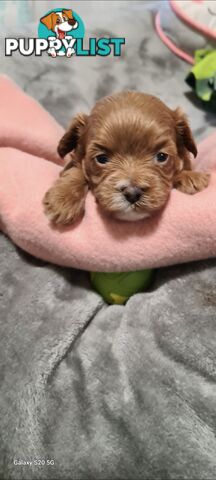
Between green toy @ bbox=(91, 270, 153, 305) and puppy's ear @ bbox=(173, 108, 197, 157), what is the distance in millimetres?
440

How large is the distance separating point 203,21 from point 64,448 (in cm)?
242

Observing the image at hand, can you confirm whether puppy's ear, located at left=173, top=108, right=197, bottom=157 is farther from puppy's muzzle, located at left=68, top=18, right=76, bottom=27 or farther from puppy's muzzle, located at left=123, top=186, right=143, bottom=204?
puppy's muzzle, located at left=68, top=18, right=76, bottom=27

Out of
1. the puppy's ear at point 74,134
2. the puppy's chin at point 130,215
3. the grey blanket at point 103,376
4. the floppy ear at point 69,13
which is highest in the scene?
the floppy ear at point 69,13

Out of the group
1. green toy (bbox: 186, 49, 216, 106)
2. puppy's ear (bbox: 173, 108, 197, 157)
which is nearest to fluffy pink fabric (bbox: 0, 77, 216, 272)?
puppy's ear (bbox: 173, 108, 197, 157)

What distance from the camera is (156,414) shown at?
119 cm

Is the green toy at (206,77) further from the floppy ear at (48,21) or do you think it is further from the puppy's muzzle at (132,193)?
the puppy's muzzle at (132,193)

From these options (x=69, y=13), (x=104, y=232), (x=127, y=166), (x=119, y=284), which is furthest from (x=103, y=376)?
(x=69, y=13)

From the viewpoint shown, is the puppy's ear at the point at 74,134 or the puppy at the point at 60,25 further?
the puppy at the point at 60,25

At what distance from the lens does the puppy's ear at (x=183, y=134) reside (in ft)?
5.01

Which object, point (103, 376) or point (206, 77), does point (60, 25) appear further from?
point (103, 376)

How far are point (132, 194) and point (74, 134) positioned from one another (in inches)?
18.3

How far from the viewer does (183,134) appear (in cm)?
156

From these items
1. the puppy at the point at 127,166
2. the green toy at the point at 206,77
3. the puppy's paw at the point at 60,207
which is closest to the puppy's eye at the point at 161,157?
the puppy at the point at 127,166

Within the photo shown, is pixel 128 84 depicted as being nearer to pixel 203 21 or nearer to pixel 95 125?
pixel 203 21
